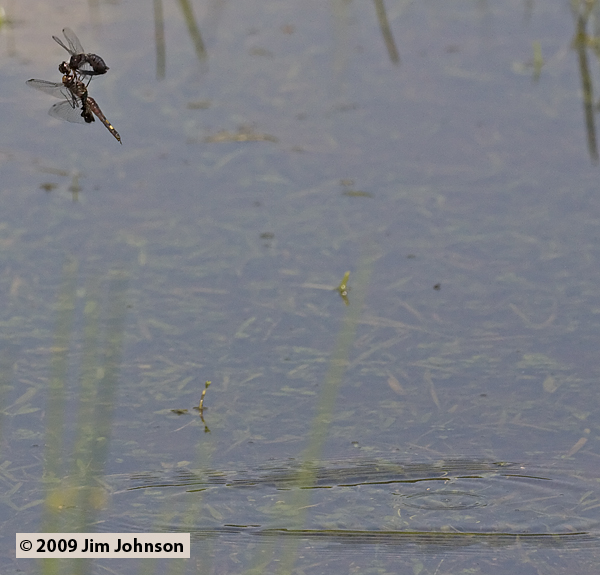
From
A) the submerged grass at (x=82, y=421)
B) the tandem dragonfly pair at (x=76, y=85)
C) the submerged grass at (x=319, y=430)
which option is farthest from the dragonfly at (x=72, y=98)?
the submerged grass at (x=319, y=430)

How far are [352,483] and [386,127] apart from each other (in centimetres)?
167

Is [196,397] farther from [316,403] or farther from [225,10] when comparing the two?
[225,10]

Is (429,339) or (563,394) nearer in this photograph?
(563,394)

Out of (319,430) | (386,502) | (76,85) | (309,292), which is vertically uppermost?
(76,85)

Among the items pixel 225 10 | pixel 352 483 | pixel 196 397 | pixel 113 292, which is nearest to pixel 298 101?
pixel 225 10

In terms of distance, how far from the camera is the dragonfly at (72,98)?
200 centimetres

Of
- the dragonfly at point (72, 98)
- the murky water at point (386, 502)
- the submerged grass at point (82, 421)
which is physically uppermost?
the dragonfly at point (72, 98)

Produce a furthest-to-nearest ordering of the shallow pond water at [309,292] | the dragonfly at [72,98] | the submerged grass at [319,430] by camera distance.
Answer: the dragonfly at [72,98], the shallow pond water at [309,292], the submerged grass at [319,430]

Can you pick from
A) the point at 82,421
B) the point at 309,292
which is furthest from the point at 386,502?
the point at 309,292

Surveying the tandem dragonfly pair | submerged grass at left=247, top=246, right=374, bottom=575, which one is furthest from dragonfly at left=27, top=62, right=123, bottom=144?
submerged grass at left=247, top=246, right=374, bottom=575

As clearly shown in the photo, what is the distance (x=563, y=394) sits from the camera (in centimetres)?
220

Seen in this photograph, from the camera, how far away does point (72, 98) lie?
6.72ft

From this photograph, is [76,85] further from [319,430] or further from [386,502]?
[386,502]

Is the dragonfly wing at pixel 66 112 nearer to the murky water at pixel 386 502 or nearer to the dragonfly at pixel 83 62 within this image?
the dragonfly at pixel 83 62
